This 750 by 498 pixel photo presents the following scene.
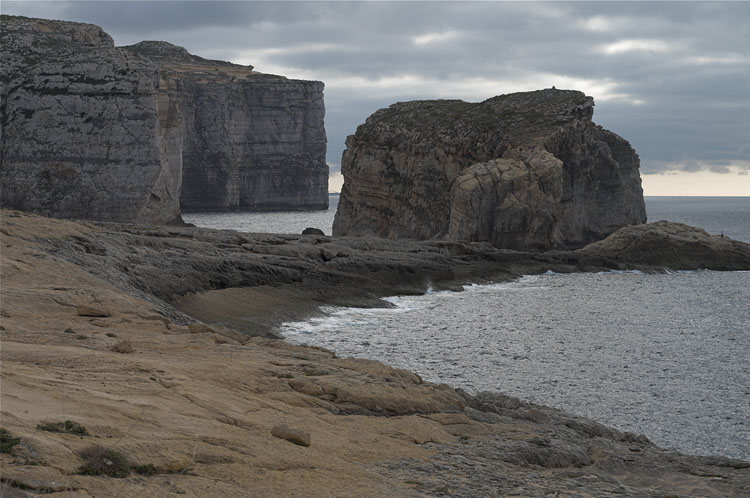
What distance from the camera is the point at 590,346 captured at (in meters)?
36.2

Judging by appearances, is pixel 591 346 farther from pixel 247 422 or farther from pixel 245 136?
pixel 245 136

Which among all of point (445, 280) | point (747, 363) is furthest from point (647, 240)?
point (747, 363)

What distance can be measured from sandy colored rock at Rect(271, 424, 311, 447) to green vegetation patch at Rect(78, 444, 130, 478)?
302cm

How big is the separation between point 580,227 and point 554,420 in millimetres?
62262

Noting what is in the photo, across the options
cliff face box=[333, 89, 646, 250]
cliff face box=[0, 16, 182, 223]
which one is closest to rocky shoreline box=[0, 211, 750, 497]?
cliff face box=[333, 89, 646, 250]

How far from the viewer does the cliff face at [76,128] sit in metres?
73.8

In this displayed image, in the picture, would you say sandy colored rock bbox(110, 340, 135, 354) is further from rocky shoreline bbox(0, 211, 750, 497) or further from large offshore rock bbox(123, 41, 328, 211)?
large offshore rock bbox(123, 41, 328, 211)

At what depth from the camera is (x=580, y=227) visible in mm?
79312

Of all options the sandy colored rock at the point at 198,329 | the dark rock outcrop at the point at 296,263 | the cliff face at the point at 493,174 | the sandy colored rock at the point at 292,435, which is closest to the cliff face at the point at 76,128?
the cliff face at the point at 493,174

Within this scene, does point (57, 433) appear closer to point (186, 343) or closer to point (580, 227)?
point (186, 343)

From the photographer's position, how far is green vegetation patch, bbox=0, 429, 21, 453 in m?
9.31


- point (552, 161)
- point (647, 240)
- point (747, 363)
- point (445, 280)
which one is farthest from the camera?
point (552, 161)

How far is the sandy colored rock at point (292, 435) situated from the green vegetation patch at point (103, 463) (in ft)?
9.91

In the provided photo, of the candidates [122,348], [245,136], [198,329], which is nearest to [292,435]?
[122,348]
